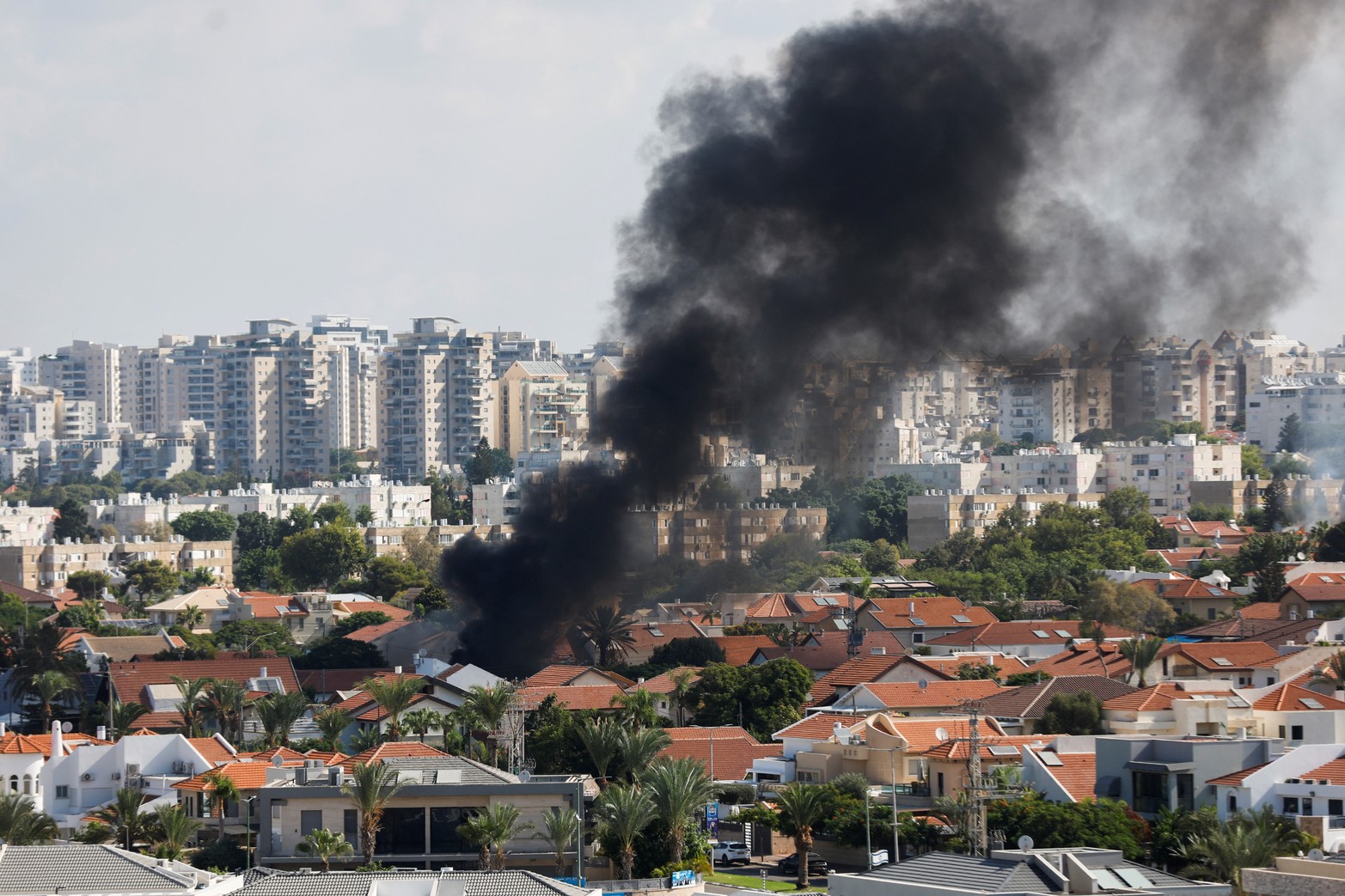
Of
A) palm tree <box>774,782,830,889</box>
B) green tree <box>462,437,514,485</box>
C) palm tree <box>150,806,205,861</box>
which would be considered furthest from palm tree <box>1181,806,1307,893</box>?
green tree <box>462,437,514,485</box>

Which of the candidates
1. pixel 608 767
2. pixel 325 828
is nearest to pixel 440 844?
pixel 325 828

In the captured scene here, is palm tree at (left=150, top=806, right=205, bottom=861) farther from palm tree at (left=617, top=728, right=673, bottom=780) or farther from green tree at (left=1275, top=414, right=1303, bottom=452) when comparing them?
green tree at (left=1275, top=414, right=1303, bottom=452)

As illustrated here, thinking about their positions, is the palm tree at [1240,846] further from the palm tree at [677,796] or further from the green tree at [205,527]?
the green tree at [205,527]

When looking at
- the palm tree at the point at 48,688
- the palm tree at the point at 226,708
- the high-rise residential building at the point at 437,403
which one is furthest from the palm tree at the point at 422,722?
the high-rise residential building at the point at 437,403

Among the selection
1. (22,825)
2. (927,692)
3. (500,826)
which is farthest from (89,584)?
(500,826)

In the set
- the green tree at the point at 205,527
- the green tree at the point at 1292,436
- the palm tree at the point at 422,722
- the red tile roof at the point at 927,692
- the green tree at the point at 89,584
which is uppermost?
the green tree at the point at 1292,436

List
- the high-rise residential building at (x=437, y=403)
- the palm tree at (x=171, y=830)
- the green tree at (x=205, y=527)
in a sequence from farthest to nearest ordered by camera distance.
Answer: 1. the high-rise residential building at (x=437, y=403)
2. the green tree at (x=205, y=527)
3. the palm tree at (x=171, y=830)

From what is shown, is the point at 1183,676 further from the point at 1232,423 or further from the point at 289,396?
the point at 289,396


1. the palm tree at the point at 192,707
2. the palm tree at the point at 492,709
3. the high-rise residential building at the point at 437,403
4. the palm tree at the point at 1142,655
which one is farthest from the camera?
the high-rise residential building at the point at 437,403
